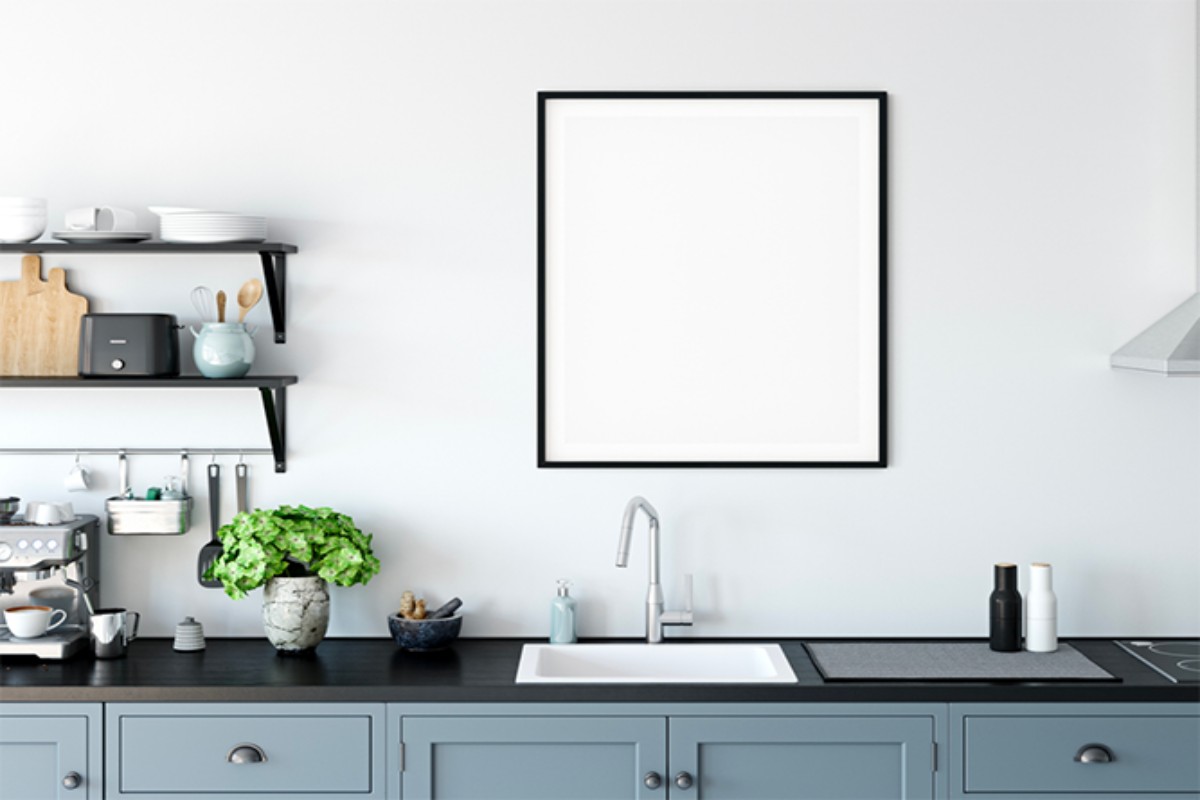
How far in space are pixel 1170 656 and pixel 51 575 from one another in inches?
98.2

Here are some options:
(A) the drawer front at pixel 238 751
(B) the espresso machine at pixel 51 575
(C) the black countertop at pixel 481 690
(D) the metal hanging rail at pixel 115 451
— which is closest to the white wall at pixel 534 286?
(D) the metal hanging rail at pixel 115 451

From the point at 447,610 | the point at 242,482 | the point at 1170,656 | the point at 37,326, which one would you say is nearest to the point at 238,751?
the point at 447,610

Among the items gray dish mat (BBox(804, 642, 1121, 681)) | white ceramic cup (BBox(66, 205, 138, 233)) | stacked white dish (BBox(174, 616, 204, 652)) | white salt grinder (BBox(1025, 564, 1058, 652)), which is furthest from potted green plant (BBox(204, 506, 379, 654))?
white salt grinder (BBox(1025, 564, 1058, 652))

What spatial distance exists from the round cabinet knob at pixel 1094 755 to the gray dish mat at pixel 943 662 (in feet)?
0.45

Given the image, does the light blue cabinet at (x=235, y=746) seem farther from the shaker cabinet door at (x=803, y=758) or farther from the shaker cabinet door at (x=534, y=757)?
the shaker cabinet door at (x=803, y=758)

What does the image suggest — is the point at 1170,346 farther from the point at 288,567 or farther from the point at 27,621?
the point at 27,621

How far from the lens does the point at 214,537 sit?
121 inches

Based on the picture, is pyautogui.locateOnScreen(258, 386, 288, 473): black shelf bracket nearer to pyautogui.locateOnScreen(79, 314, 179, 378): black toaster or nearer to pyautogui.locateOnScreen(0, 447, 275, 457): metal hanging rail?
pyautogui.locateOnScreen(0, 447, 275, 457): metal hanging rail

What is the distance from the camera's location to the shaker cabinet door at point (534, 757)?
8.50 ft

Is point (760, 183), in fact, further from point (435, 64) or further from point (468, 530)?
point (468, 530)

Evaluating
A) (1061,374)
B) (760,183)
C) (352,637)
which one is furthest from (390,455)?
(1061,374)

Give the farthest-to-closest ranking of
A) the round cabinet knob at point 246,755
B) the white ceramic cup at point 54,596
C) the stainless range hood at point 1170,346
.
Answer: the white ceramic cup at point 54,596
the stainless range hood at point 1170,346
the round cabinet knob at point 246,755

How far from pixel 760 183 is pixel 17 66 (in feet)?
5.71

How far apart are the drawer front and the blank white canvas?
83 cm
